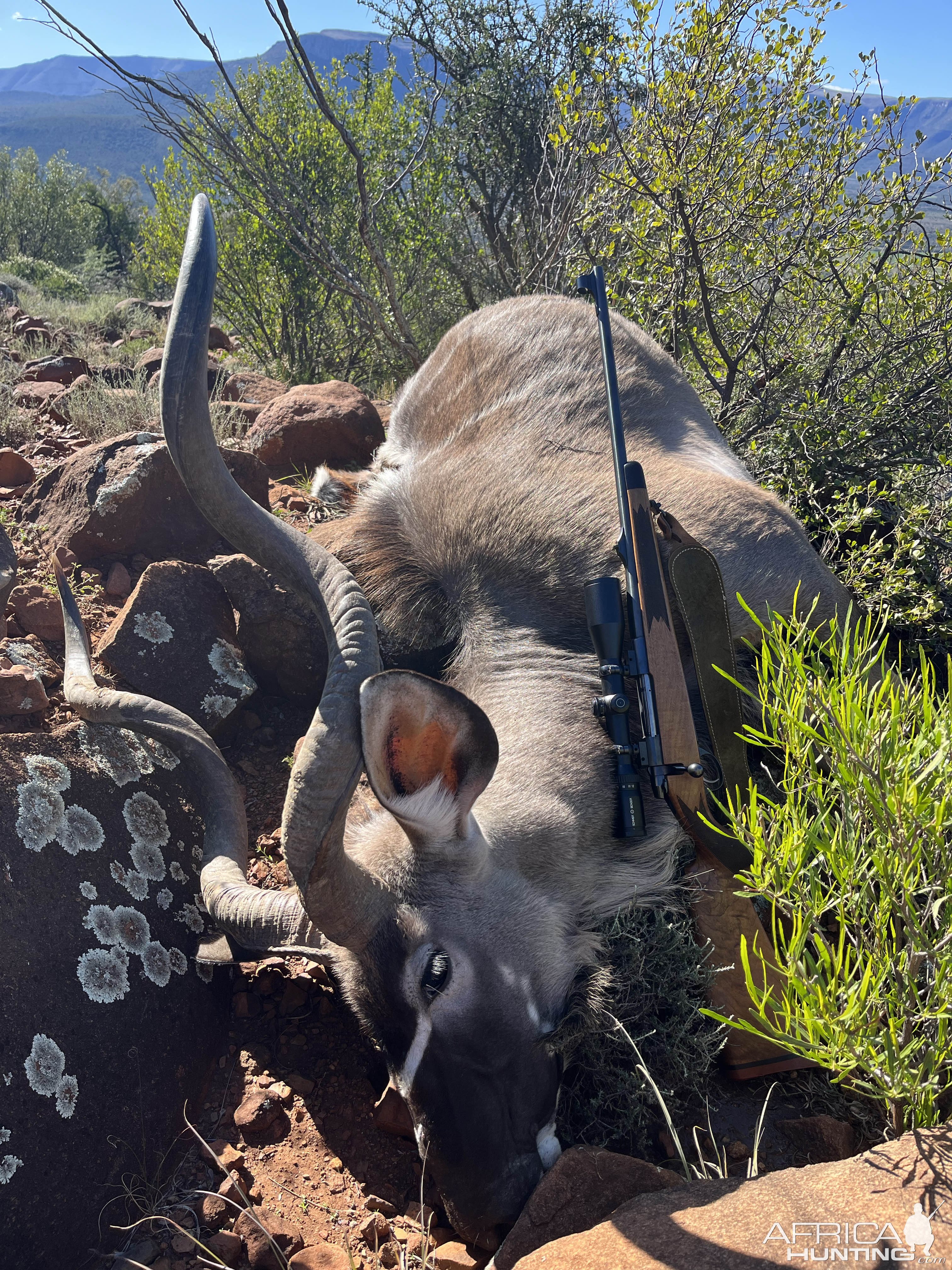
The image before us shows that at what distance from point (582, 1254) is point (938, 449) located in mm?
4845

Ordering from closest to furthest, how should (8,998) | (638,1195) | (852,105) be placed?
(638,1195), (8,998), (852,105)

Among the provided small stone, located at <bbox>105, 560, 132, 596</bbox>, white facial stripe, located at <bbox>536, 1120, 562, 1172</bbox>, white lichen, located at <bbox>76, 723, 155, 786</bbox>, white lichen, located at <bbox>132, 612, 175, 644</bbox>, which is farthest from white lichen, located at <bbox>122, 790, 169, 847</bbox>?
white facial stripe, located at <bbox>536, 1120, 562, 1172</bbox>

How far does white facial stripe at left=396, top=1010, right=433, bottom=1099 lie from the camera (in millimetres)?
Answer: 2625

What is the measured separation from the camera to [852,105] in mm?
5195

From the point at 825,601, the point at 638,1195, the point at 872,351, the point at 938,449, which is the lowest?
the point at 638,1195

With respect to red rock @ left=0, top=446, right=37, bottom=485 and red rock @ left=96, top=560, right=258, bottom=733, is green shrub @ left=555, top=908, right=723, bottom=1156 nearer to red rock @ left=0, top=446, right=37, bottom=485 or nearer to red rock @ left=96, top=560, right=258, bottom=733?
red rock @ left=96, top=560, right=258, bottom=733

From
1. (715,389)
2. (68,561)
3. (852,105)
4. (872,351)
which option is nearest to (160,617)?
(68,561)

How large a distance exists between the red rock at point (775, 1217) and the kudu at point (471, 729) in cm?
55

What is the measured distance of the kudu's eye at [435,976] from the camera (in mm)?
2668

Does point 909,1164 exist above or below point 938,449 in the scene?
below

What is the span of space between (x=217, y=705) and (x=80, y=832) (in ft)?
3.75

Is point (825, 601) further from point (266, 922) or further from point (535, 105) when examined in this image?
point (535, 105)

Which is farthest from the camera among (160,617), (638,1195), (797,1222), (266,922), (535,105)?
(535,105)

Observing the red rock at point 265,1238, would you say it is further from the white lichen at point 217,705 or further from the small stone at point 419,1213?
the white lichen at point 217,705
